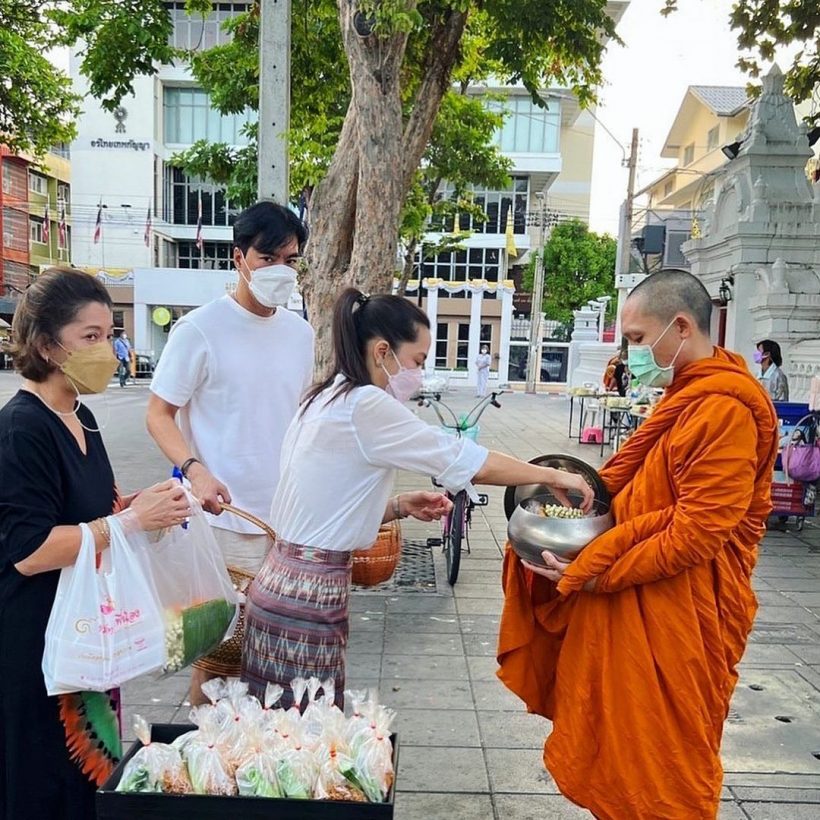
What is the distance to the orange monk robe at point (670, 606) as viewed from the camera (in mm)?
1850

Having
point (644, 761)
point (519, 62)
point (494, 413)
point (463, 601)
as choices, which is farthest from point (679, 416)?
point (494, 413)

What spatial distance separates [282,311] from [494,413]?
16833mm

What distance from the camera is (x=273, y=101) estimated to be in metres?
4.40

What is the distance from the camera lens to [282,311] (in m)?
2.75

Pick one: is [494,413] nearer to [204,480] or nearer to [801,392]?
[801,392]

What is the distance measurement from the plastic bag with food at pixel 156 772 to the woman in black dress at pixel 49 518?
1.26 ft

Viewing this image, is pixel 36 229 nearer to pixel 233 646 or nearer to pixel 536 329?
pixel 536 329

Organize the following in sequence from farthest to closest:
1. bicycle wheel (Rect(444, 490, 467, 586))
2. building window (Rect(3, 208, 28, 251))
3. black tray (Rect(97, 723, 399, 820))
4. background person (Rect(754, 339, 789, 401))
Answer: building window (Rect(3, 208, 28, 251))
background person (Rect(754, 339, 789, 401))
bicycle wheel (Rect(444, 490, 467, 586))
black tray (Rect(97, 723, 399, 820))

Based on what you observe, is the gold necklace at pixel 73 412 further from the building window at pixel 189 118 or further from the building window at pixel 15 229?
the building window at pixel 15 229

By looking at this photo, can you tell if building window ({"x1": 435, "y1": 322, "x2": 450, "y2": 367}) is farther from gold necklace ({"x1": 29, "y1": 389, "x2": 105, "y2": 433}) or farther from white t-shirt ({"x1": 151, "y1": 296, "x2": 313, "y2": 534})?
gold necklace ({"x1": 29, "y1": 389, "x2": 105, "y2": 433})

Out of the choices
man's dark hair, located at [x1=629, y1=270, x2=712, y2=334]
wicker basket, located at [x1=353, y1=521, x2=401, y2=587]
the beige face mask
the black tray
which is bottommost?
wicker basket, located at [x1=353, y1=521, x2=401, y2=587]

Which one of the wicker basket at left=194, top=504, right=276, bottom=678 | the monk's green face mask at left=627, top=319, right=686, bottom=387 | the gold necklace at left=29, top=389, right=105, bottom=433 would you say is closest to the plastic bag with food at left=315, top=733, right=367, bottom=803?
the wicker basket at left=194, top=504, right=276, bottom=678

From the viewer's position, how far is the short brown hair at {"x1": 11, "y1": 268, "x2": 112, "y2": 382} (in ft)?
5.89

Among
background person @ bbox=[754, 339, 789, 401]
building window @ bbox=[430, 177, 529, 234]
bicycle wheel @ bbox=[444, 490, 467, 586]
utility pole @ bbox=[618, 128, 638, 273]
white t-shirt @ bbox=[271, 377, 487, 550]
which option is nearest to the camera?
white t-shirt @ bbox=[271, 377, 487, 550]
